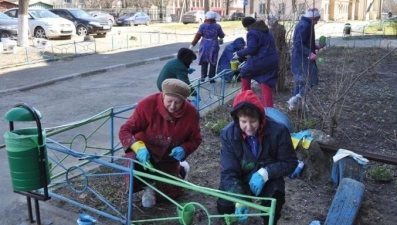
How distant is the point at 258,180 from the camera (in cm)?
269

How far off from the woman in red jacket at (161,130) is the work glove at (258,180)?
683 millimetres

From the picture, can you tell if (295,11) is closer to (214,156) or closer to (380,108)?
(380,108)

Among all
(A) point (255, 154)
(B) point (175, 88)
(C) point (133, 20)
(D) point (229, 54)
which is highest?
(C) point (133, 20)

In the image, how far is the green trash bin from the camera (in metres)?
2.76

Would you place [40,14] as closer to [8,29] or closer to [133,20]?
[8,29]

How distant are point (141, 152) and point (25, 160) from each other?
0.75 metres

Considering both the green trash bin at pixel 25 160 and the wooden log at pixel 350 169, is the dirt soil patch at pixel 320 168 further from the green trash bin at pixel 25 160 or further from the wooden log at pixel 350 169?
the green trash bin at pixel 25 160

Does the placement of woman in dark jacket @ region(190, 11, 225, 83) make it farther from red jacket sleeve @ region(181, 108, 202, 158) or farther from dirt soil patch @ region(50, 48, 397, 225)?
red jacket sleeve @ region(181, 108, 202, 158)

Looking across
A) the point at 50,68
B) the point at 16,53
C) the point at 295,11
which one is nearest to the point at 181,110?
the point at 295,11

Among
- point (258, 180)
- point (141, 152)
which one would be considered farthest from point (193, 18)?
point (258, 180)

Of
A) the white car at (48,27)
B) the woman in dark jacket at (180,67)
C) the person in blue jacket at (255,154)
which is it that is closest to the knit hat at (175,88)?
the person in blue jacket at (255,154)

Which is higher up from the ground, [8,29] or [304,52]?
[8,29]

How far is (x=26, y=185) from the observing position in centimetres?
282

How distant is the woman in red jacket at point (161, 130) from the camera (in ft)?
10.3
